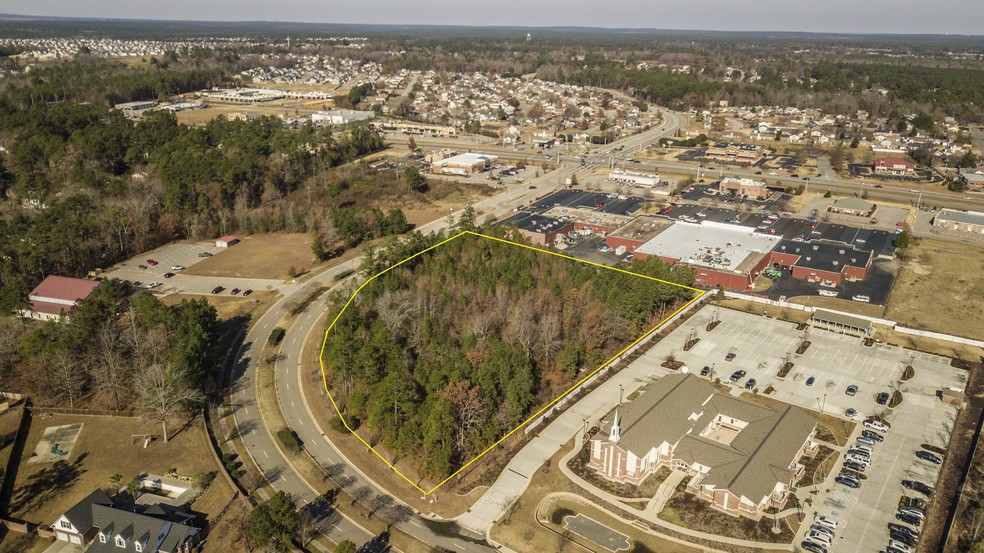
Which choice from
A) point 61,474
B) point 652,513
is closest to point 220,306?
point 61,474

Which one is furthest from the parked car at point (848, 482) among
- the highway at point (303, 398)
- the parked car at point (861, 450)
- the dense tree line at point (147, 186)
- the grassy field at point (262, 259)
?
the dense tree line at point (147, 186)

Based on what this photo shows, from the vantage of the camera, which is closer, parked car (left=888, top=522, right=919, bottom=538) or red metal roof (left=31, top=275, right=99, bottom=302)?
parked car (left=888, top=522, right=919, bottom=538)

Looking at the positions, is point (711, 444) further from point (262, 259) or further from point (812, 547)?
point (262, 259)

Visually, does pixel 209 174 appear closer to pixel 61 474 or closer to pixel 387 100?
pixel 61 474

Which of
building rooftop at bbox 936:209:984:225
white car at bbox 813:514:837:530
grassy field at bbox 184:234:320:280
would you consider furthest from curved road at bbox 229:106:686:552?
building rooftop at bbox 936:209:984:225

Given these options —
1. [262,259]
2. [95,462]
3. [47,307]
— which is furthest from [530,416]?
[47,307]

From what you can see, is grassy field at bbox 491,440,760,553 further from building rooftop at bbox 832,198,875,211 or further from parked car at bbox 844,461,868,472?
building rooftop at bbox 832,198,875,211

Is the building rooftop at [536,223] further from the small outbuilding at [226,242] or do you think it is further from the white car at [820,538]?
the white car at [820,538]
